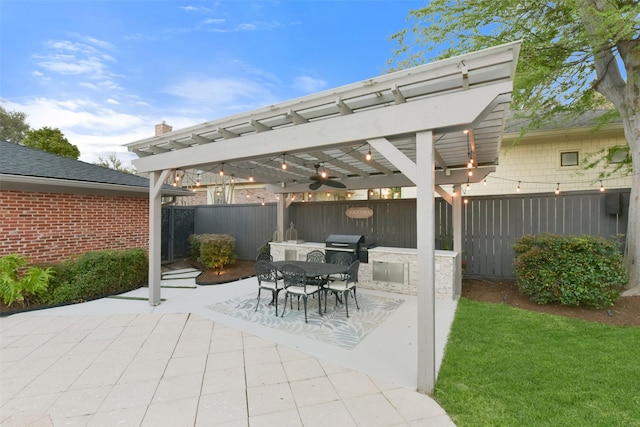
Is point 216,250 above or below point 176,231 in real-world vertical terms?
below

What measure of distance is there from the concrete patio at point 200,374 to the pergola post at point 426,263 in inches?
9.2

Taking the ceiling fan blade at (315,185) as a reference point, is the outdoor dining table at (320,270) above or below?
below

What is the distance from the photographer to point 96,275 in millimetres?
5914

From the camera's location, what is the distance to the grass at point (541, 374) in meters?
2.29

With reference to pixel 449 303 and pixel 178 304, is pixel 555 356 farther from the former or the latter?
pixel 178 304

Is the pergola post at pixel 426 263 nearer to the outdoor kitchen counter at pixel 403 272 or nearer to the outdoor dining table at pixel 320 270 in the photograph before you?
the outdoor dining table at pixel 320 270

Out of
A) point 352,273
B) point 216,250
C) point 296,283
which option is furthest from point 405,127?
point 216,250

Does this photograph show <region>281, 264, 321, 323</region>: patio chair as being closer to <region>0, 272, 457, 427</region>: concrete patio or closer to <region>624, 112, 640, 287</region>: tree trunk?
<region>0, 272, 457, 427</region>: concrete patio

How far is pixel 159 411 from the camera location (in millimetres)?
2426

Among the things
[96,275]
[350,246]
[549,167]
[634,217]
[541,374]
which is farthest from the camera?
[549,167]

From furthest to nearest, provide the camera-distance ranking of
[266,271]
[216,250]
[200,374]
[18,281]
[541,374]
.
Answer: [216,250], [266,271], [18,281], [200,374], [541,374]

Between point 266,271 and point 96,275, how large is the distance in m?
3.73

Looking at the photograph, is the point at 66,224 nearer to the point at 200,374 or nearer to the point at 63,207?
the point at 63,207

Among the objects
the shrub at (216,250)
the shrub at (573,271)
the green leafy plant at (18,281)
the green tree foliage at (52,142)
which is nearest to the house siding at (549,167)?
the shrub at (573,271)
